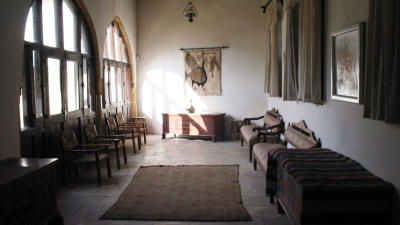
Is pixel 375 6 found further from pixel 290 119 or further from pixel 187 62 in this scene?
pixel 187 62

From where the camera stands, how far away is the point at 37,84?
14.8 ft

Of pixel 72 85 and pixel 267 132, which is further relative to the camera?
pixel 267 132

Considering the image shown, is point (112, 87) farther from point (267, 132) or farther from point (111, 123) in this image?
point (267, 132)

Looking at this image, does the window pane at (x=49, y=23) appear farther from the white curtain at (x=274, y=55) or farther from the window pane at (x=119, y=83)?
the white curtain at (x=274, y=55)

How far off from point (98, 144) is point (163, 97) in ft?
13.7

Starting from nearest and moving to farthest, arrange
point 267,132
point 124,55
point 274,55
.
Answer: point 267,132, point 274,55, point 124,55

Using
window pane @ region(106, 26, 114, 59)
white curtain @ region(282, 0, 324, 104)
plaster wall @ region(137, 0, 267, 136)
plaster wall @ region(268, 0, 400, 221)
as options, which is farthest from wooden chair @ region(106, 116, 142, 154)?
plaster wall @ region(268, 0, 400, 221)

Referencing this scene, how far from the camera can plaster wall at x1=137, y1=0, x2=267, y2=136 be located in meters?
8.73

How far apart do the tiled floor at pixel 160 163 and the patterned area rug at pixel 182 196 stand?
0.13 meters

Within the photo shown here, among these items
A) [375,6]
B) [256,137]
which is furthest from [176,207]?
[375,6]

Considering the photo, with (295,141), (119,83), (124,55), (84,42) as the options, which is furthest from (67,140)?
(124,55)

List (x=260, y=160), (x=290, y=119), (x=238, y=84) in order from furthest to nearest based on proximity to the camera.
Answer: (x=238, y=84) → (x=290, y=119) → (x=260, y=160)

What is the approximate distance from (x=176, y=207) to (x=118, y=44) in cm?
546

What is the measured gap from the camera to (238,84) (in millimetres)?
8836
